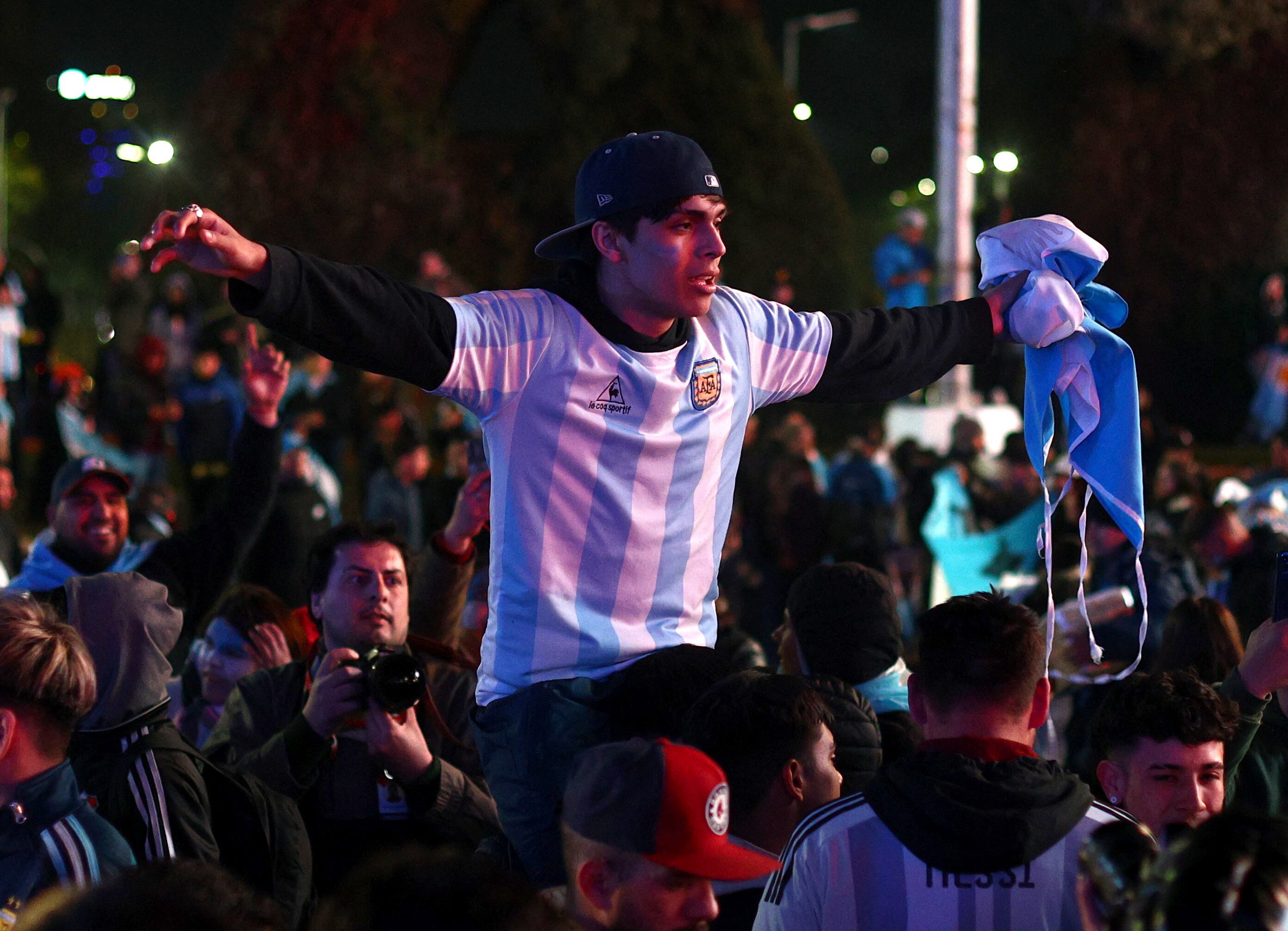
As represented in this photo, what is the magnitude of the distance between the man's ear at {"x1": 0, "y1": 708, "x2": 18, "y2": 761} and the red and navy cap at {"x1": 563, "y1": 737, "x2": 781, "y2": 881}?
117cm

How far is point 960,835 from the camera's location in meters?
2.86

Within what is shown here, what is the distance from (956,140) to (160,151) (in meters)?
9.72

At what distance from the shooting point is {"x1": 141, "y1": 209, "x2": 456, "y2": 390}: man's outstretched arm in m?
2.65

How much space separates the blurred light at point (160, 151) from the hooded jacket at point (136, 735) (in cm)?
1586

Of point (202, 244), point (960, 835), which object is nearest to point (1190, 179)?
point (960, 835)

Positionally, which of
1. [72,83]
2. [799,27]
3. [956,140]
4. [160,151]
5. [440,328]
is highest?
[799,27]

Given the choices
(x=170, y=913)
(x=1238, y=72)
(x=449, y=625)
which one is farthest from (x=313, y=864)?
(x=1238, y=72)

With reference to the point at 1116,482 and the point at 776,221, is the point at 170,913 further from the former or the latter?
the point at 776,221

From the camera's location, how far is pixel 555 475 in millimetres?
3080

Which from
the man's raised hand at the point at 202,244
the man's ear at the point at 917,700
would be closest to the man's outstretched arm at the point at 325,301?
the man's raised hand at the point at 202,244

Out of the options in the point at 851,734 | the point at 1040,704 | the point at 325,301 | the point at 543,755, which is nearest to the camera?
the point at 325,301

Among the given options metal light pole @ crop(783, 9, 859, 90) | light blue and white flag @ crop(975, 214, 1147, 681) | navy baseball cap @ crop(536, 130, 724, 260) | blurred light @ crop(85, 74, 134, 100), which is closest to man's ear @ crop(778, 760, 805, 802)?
light blue and white flag @ crop(975, 214, 1147, 681)

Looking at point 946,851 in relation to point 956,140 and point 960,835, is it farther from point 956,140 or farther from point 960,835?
point 956,140

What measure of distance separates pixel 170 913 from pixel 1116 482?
2.39 meters
